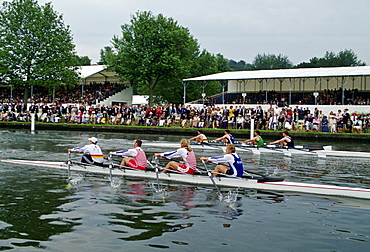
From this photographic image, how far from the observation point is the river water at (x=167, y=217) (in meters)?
7.96

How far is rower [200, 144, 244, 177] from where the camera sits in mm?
12328

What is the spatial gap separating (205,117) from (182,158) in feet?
69.9

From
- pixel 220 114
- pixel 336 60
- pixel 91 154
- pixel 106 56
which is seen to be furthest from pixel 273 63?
pixel 91 154

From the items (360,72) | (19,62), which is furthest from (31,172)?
(19,62)

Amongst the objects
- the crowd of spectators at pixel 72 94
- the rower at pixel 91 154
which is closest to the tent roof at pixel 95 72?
the crowd of spectators at pixel 72 94

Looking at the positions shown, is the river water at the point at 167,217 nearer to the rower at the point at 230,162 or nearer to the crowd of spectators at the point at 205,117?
the rower at the point at 230,162

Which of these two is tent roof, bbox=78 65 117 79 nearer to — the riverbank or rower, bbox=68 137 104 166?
the riverbank

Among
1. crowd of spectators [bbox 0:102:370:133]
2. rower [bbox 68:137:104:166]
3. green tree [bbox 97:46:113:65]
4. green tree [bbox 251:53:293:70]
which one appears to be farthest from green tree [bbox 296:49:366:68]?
rower [bbox 68:137:104:166]

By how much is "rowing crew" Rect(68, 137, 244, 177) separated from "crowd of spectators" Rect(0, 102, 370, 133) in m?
17.7

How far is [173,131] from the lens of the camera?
34000mm

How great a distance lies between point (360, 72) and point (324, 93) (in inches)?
162

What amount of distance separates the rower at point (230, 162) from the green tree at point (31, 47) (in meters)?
40.0

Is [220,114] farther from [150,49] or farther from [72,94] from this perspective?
[72,94]

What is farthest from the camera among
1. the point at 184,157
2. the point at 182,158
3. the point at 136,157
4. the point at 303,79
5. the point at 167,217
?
the point at 303,79
